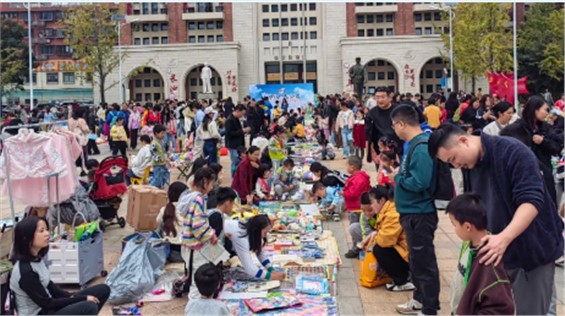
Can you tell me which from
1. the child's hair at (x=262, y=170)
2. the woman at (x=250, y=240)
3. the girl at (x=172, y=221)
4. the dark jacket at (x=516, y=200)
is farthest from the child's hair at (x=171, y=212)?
the dark jacket at (x=516, y=200)

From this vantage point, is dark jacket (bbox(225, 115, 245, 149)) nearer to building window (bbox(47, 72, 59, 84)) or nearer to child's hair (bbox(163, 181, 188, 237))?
child's hair (bbox(163, 181, 188, 237))

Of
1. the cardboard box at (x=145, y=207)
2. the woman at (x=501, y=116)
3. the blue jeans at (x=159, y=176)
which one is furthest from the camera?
the blue jeans at (x=159, y=176)

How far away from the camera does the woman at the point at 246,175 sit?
9359 mm

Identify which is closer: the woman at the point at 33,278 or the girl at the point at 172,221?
the woman at the point at 33,278

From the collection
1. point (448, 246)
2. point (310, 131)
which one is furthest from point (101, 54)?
point (448, 246)

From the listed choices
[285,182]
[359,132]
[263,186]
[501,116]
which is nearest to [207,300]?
[501,116]

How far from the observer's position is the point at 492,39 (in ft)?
114

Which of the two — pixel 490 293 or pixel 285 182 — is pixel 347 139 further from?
pixel 490 293

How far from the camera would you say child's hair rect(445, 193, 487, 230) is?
9.91 ft

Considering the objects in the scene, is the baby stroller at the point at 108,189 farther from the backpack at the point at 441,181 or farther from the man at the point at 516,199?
the man at the point at 516,199

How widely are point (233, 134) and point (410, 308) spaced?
679cm

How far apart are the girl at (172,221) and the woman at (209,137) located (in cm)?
470

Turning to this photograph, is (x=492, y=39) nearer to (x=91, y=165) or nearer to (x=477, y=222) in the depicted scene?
(x=91, y=165)

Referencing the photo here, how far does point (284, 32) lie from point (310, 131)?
28254 millimetres
